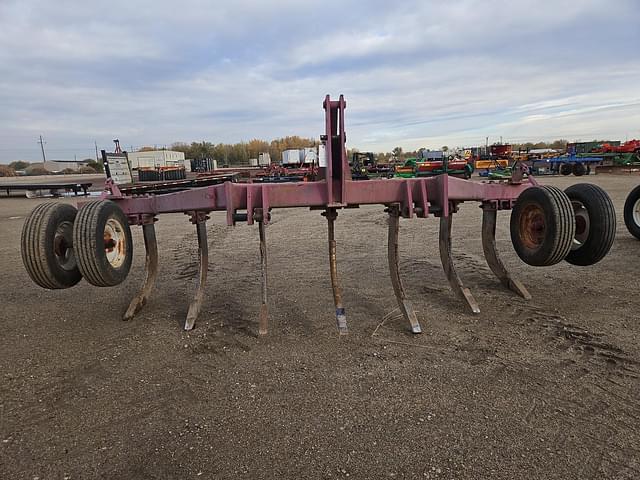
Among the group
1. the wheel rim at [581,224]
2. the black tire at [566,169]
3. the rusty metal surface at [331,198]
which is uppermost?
the rusty metal surface at [331,198]

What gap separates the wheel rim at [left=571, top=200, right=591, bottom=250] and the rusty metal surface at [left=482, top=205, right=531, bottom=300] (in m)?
0.68

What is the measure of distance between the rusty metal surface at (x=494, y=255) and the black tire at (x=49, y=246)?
3.78 m

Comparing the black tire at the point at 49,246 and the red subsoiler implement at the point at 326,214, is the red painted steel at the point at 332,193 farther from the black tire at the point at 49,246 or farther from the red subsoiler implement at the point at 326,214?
the black tire at the point at 49,246

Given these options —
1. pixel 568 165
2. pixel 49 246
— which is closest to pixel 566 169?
pixel 568 165

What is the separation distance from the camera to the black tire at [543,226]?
10.9ft

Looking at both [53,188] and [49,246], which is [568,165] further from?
[53,188]

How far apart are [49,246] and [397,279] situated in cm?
275

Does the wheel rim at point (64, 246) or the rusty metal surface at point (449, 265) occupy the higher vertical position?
the wheel rim at point (64, 246)

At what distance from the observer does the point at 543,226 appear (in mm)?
3559

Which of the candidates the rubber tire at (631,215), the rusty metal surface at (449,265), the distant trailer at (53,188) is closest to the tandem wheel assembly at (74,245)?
the rusty metal surface at (449,265)

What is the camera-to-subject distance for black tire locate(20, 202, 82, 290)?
3.16 m

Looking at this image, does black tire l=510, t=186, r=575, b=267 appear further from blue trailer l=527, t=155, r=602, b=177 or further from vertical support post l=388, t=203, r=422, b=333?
blue trailer l=527, t=155, r=602, b=177

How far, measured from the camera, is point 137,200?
394cm

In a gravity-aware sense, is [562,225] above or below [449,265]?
above
